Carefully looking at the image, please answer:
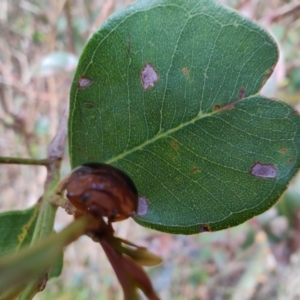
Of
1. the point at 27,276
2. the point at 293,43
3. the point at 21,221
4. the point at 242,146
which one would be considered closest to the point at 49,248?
the point at 27,276

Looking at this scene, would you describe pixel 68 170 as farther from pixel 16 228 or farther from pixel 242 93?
pixel 242 93

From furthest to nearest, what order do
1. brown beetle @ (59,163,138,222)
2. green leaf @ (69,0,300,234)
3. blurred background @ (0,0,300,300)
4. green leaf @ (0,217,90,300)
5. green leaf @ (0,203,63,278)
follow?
1. blurred background @ (0,0,300,300)
2. green leaf @ (0,203,63,278)
3. green leaf @ (69,0,300,234)
4. brown beetle @ (59,163,138,222)
5. green leaf @ (0,217,90,300)

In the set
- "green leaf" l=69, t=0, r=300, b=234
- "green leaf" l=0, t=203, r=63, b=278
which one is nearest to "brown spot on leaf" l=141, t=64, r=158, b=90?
"green leaf" l=69, t=0, r=300, b=234

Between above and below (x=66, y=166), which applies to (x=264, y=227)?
above

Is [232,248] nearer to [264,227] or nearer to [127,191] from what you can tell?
[264,227]

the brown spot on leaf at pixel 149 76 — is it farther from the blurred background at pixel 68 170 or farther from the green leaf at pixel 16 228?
the blurred background at pixel 68 170

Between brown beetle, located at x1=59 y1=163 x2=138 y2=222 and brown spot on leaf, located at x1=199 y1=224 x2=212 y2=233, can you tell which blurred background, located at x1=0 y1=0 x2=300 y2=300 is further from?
brown beetle, located at x1=59 y1=163 x2=138 y2=222

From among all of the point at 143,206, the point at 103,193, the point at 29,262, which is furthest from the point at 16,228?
the point at 29,262
